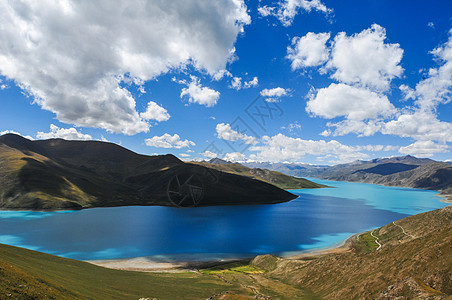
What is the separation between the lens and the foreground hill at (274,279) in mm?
26828

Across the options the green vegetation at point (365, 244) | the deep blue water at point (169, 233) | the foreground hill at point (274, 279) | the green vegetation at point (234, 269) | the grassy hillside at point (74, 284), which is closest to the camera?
the grassy hillside at point (74, 284)

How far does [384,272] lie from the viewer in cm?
4062

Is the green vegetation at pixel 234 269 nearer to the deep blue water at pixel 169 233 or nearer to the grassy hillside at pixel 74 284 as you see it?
the grassy hillside at pixel 74 284

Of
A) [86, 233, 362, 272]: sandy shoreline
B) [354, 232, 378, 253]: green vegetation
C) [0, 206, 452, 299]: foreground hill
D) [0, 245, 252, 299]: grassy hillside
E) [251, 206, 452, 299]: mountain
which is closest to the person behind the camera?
[0, 245, 252, 299]: grassy hillside

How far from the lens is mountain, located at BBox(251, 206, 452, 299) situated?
3155cm

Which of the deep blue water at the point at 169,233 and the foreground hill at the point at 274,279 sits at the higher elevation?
the foreground hill at the point at 274,279

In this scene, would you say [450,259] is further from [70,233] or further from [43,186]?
[43,186]

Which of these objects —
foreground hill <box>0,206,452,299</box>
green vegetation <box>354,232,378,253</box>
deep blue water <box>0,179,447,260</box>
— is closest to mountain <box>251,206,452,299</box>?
foreground hill <box>0,206,452,299</box>

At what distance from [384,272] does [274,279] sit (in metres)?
27.8

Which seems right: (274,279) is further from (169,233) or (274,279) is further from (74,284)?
(169,233)

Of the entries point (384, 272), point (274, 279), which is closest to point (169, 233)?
point (274, 279)

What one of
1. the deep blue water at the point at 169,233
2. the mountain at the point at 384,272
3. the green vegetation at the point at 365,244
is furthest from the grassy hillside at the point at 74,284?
the green vegetation at the point at 365,244

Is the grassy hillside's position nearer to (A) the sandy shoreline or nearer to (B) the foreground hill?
(B) the foreground hill

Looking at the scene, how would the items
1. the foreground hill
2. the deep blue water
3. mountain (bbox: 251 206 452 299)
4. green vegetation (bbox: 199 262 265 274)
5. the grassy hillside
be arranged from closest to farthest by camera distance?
1. the grassy hillside
2. the foreground hill
3. mountain (bbox: 251 206 452 299)
4. green vegetation (bbox: 199 262 265 274)
5. the deep blue water
